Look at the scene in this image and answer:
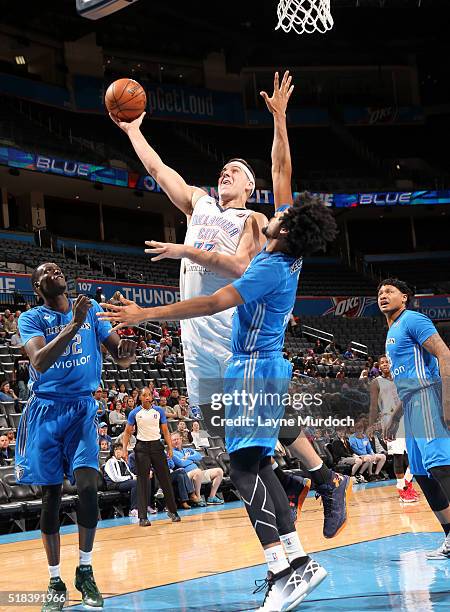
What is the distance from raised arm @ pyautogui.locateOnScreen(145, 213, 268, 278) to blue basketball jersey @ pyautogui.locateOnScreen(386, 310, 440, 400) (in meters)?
1.45

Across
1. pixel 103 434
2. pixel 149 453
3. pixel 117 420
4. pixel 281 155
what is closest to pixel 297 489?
pixel 281 155

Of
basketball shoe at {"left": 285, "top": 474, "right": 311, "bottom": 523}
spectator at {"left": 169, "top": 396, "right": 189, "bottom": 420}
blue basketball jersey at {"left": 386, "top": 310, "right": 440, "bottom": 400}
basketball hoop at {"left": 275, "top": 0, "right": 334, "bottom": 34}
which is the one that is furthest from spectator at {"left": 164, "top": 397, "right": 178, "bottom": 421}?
basketball shoe at {"left": 285, "top": 474, "right": 311, "bottom": 523}

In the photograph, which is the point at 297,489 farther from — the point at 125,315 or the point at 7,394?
the point at 7,394

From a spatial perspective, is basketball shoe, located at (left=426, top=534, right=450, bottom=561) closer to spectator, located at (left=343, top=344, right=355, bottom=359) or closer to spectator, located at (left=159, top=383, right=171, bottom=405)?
spectator, located at (left=159, top=383, right=171, bottom=405)

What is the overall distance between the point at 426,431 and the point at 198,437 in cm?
834

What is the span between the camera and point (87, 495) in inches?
203

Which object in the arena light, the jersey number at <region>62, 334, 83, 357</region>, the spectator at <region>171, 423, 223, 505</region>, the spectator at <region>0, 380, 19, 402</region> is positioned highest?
the arena light

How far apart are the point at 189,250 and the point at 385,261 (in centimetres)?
3298

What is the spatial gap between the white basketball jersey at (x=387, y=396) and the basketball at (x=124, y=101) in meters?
3.06

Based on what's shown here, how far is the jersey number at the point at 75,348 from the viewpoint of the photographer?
528 centimetres

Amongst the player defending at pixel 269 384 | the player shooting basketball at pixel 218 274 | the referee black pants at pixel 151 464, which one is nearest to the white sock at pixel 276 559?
the player defending at pixel 269 384

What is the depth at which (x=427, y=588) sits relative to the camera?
16.3 feet

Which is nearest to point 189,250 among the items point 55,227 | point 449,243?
point 55,227

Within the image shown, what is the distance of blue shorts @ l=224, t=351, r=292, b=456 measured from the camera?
4.44 m
